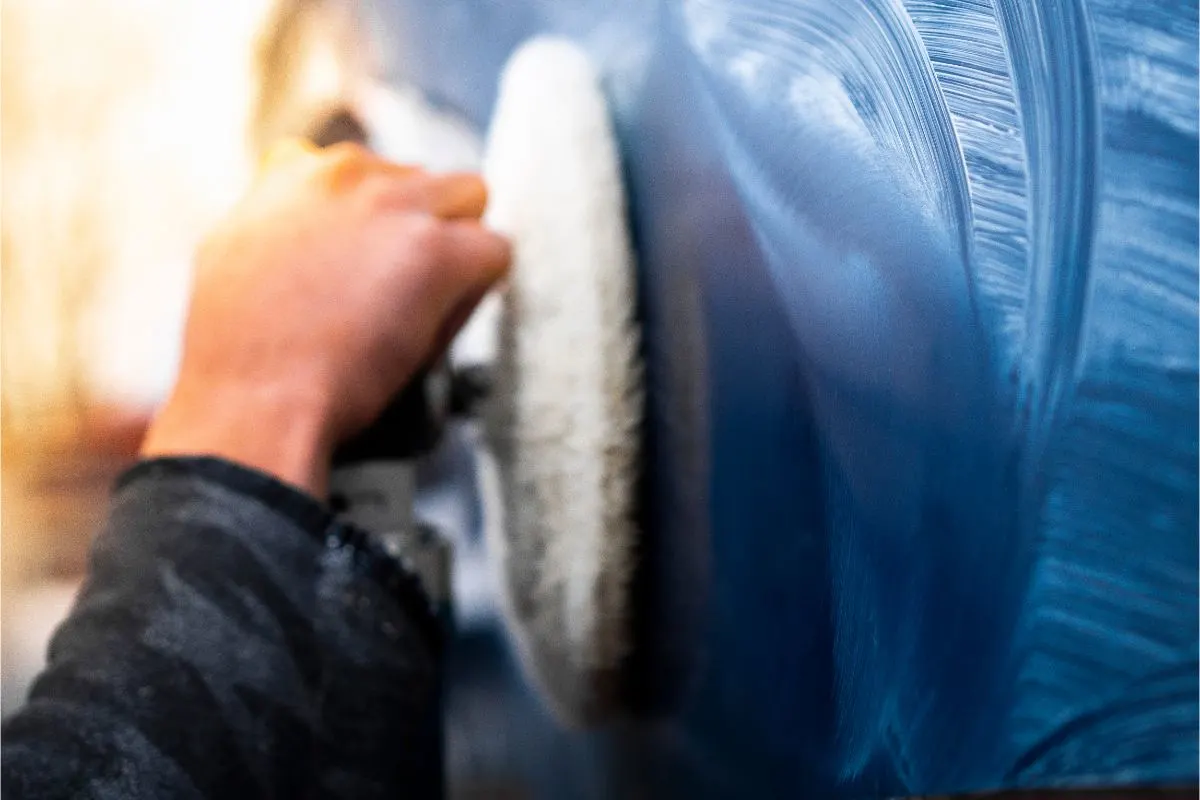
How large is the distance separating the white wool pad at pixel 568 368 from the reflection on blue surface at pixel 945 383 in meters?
0.06

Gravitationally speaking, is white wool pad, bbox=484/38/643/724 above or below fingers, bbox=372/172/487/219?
below

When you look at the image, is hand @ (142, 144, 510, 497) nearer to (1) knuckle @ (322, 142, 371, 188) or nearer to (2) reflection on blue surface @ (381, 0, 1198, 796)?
(1) knuckle @ (322, 142, 371, 188)

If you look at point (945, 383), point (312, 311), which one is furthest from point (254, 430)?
point (945, 383)

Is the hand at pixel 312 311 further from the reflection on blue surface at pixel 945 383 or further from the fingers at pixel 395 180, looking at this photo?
the reflection on blue surface at pixel 945 383

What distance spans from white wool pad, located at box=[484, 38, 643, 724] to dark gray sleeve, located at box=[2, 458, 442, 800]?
0.06 metres

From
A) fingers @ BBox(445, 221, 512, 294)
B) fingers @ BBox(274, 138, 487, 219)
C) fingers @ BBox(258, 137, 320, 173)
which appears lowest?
fingers @ BBox(445, 221, 512, 294)

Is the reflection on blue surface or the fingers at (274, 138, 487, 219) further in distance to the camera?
the fingers at (274, 138, 487, 219)

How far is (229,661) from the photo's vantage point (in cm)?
24

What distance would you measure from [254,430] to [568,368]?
0.10m

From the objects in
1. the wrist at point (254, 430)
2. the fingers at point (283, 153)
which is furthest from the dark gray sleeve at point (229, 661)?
the fingers at point (283, 153)

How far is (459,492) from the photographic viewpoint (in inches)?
15.4

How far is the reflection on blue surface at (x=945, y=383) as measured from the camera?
12 cm

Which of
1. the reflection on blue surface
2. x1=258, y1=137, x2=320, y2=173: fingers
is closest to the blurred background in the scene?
x1=258, y1=137, x2=320, y2=173: fingers

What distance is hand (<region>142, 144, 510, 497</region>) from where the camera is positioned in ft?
1.00
